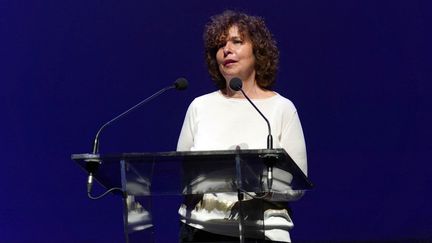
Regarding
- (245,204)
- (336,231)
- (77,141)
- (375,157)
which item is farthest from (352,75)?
(245,204)

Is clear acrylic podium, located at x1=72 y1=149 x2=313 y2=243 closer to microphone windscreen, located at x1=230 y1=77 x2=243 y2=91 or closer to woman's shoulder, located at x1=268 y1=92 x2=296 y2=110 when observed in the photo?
microphone windscreen, located at x1=230 y1=77 x2=243 y2=91

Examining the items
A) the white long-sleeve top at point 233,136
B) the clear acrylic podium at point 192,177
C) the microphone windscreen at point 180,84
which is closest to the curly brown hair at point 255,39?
the white long-sleeve top at point 233,136

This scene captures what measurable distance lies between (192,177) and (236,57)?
2.16ft

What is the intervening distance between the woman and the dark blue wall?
0.83 m

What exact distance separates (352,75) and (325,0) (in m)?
0.35

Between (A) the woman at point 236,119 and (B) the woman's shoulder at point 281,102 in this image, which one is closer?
(A) the woman at point 236,119

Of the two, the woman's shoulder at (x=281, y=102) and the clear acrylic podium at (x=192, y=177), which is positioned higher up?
the woman's shoulder at (x=281, y=102)

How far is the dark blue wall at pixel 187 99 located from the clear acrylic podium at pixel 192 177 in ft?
4.27

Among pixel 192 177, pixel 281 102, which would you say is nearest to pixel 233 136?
pixel 281 102

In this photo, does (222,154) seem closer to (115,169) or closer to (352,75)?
(115,169)

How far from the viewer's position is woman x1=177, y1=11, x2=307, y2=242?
6.10 feet

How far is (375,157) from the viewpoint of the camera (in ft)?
9.91

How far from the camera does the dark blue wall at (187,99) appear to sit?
301 cm

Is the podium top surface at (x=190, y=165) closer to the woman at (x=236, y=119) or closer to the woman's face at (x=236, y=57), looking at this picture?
the woman at (x=236, y=119)
